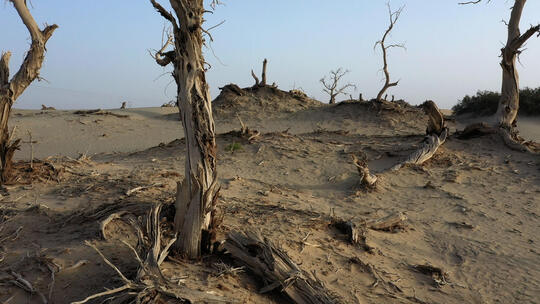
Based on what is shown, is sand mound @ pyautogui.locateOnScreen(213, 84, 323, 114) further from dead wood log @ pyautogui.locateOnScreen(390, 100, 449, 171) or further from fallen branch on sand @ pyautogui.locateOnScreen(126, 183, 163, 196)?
fallen branch on sand @ pyautogui.locateOnScreen(126, 183, 163, 196)

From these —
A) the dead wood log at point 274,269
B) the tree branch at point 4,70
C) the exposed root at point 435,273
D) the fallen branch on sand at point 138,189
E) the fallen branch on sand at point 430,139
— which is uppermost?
the tree branch at point 4,70

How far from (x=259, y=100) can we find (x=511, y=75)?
889 cm

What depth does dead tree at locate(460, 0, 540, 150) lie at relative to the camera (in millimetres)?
9969

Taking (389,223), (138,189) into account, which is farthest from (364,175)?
(138,189)

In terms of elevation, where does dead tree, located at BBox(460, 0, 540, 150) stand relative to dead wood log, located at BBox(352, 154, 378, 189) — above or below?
above

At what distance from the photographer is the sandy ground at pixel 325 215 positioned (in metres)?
3.90

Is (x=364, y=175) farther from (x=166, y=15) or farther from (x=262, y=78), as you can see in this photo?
(x=262, y=78)

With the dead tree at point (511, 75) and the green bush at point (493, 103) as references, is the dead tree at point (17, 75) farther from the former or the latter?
the green bush at point (493, 103)

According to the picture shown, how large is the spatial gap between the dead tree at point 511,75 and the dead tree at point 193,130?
8.02m

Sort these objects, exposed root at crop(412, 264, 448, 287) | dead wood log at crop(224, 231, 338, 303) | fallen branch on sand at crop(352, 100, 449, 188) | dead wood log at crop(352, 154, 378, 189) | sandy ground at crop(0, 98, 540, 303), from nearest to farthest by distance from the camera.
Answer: dead wood log at crop(224, 231, 338, 303) → sandy ground at crop(0, 98, 540, 303) → exposed root at crop(412, 264, 448, 287) → dead wood log at crop(352, 154, 378, 189) → fallen branch on sand at crop(352, 100, 449, 188)

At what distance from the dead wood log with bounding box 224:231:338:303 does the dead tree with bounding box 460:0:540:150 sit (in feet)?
25.4

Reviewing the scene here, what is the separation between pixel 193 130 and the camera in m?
3.88

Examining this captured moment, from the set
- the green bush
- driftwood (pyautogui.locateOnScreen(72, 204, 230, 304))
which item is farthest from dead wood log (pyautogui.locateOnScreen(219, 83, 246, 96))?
driftwood (pyautogui.locateOnScreen(72, 204, 230, 304))

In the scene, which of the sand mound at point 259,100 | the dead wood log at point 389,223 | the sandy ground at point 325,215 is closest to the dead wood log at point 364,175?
the sandy ground at point 325,215
